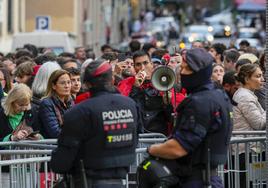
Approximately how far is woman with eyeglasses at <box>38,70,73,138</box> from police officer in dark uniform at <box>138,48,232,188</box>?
117 inches

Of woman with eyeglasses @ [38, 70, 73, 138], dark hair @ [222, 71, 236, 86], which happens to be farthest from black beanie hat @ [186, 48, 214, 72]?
dark hair @ [222, 71, 236, 86]

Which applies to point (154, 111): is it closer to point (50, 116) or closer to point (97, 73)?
point (50, 116)

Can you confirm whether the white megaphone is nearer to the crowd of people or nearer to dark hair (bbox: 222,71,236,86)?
the crowd of people

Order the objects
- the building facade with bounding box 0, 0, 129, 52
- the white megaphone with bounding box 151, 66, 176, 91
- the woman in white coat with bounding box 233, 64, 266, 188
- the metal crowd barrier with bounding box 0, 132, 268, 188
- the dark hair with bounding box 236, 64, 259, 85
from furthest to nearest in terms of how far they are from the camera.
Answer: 1. the building facade with bounding box 0, 0, 129, 52
2. the dark hair with bounding box 236, 64, 259, 85
3. the woman in white coat with bounding box 233, 64, 266, 188
4. the white megaphone with bounding box 151, 66, 176, 91
5. the metal crowd barrier with bounding box 0, 132, 268, 188

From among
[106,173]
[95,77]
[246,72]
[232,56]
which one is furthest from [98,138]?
[232,56]

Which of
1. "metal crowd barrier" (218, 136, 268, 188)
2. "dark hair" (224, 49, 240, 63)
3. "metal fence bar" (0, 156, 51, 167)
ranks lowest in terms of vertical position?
"metal crowd barrier" (218, 136, 268, 188)

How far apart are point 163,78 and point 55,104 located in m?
1.44

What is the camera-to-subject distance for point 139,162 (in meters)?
10.8

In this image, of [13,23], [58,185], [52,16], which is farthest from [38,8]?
[58,185]

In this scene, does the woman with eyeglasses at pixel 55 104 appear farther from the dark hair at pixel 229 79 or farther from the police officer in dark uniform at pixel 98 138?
the police officer in dark uniform at pixel 98 138

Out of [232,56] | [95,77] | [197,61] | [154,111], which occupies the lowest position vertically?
[154,111]

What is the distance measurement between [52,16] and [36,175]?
37.9 meters

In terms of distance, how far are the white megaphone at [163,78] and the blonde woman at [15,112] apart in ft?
5.19

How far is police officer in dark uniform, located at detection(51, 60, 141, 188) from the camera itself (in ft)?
29.0
